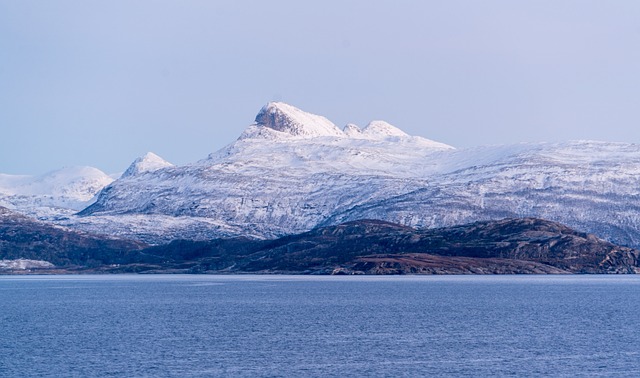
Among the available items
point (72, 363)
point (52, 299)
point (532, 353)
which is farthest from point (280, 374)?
point (52, 299)

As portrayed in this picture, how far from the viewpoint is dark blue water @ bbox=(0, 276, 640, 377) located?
9075 centimetres

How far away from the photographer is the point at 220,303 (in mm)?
177125

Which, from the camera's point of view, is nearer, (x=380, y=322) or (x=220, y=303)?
(x=380, y=322)

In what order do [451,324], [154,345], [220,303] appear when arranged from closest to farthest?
1. [154,345]
2. [451,324]
3. [220,303]

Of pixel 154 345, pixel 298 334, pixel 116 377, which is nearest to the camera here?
pixel 116 377

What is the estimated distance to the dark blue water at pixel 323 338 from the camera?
3573 inches

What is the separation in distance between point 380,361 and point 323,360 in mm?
5643

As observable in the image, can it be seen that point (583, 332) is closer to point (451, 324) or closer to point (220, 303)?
point (451, 324)

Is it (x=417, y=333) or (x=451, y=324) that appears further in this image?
(x=451, y=324)

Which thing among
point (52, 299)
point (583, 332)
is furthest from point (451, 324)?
point (52, 299)

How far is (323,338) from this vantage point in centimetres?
11462

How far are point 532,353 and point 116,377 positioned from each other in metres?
42.4

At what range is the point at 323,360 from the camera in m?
95.4

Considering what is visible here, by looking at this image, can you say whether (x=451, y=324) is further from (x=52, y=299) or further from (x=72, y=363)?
(x=52, y=299)
